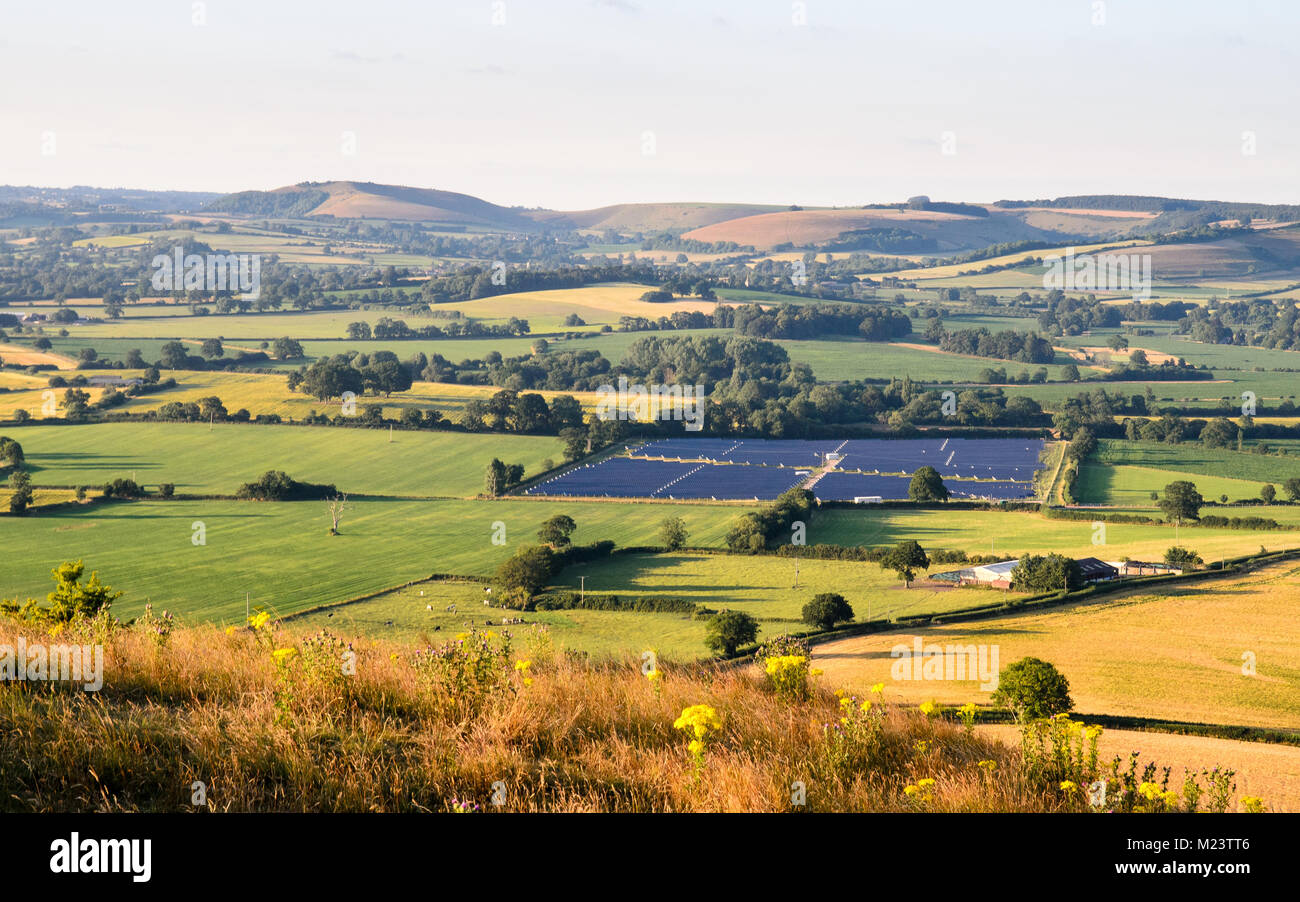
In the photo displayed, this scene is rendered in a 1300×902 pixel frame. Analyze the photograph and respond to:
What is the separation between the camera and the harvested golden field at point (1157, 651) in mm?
33875

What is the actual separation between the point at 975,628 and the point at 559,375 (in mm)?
91591

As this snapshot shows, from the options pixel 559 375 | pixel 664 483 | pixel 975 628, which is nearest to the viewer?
pixel 975 628

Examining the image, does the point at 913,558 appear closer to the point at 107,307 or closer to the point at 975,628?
the point at 975,628

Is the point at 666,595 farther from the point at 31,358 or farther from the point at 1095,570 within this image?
the point at 31,358

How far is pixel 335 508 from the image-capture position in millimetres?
75375

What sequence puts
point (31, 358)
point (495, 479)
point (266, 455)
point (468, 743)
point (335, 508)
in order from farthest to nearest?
1. point (31, 358)
2. point (266, 455)
3. point (495, 479)
4. point (335, 508)
5. point (468, 743)

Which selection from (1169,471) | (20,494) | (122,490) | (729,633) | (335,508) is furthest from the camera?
(1169,471)

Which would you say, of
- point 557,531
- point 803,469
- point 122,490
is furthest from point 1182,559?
point 122,490

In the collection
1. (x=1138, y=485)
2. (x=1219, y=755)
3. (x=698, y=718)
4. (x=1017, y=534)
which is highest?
(x=698, y=718)

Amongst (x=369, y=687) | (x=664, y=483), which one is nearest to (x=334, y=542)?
(x=664, y=483)

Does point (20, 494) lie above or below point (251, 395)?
below

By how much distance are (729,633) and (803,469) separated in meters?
48.7

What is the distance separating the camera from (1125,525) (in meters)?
69.7

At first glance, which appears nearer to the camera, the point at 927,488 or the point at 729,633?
the point at 729,633
